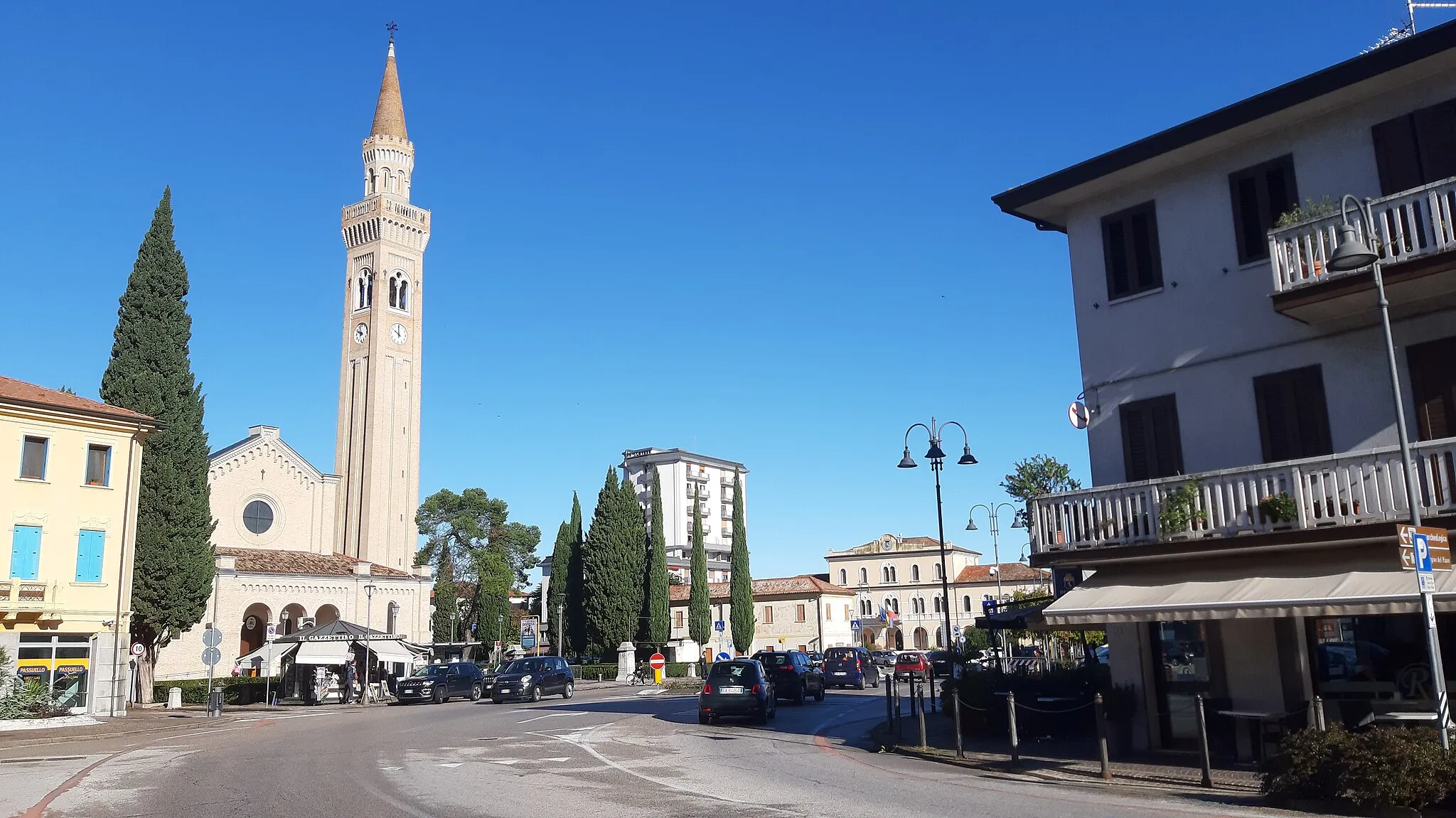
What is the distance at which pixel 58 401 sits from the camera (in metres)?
33.4

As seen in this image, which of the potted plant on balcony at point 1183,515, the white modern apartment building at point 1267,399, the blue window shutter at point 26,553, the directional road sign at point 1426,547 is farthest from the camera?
the blue window shutter at point 26,553

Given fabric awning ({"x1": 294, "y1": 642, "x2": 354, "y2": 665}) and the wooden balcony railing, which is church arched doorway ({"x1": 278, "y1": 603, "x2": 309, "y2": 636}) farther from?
the wooden balcony railing

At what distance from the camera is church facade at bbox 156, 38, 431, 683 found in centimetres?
5450

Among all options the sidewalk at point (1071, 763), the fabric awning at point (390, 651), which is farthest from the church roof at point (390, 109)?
the sidewalk at point (1071, 763)

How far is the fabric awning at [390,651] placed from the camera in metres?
46.0

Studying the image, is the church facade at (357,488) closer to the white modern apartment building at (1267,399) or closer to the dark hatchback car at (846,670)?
the dark hatchback car at (846,670)

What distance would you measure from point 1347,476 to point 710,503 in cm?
12546

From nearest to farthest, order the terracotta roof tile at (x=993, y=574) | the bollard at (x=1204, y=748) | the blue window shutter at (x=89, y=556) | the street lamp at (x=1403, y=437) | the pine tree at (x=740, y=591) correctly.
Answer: the street lamp at (x=1403, y=437)
the bollard at (x=1204, y=748)
the blue window shutter at (x=89, y=556)
the pine tree at (x=740, y=591)
the terracotta roof tile at (x=993, y=574)

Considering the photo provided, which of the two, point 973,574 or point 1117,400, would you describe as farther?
point 973,574

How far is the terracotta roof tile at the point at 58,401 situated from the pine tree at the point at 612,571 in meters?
33.6

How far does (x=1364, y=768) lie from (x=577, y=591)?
6286 cm

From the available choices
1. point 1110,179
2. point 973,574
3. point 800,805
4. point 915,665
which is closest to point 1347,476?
point 1110,179

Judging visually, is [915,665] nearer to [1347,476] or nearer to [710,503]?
[1347,476]

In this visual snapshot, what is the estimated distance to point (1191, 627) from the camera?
16.5m
